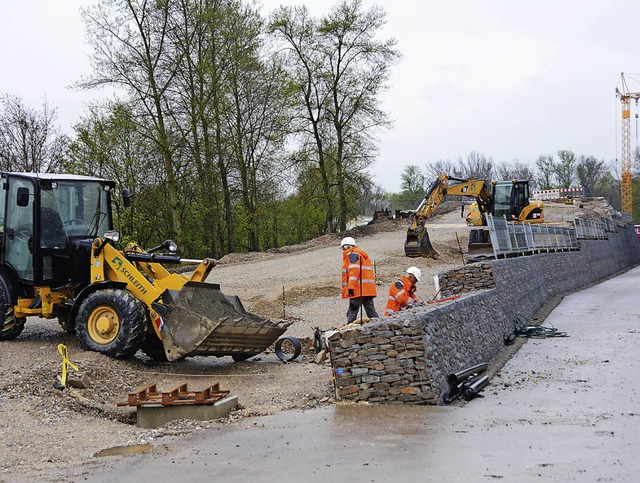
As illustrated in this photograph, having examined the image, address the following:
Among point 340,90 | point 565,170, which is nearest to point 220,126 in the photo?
point 340,90

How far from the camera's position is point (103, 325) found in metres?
12.5

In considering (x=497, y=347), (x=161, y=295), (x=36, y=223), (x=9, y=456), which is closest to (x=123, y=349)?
(x=161, y=295)

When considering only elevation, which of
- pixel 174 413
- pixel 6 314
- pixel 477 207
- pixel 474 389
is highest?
pixel 477 207

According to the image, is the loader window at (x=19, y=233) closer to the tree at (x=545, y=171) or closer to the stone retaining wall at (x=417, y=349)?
the stone retaining wall at (x=417, y=349)

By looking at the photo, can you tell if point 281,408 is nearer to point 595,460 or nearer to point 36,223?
point 595,460

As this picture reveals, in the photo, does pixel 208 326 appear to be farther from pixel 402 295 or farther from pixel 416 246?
pixel 416 246

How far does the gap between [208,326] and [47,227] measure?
3.95 meters

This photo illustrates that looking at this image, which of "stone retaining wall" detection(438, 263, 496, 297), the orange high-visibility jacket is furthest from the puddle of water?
"stone retaining wall" detection(438, 263, 496, 297)

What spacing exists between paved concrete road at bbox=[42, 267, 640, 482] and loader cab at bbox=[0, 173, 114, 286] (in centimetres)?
606

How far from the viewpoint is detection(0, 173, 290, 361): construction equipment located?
39.8 feet

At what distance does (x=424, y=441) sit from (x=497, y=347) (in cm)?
782

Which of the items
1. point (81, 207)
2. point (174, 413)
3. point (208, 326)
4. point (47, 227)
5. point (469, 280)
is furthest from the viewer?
point (469, 280)

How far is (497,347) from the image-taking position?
50.5 ft

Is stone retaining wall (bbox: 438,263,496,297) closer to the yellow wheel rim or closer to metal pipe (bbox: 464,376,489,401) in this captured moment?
metal pipe (bbox: 464,376,489,401)
